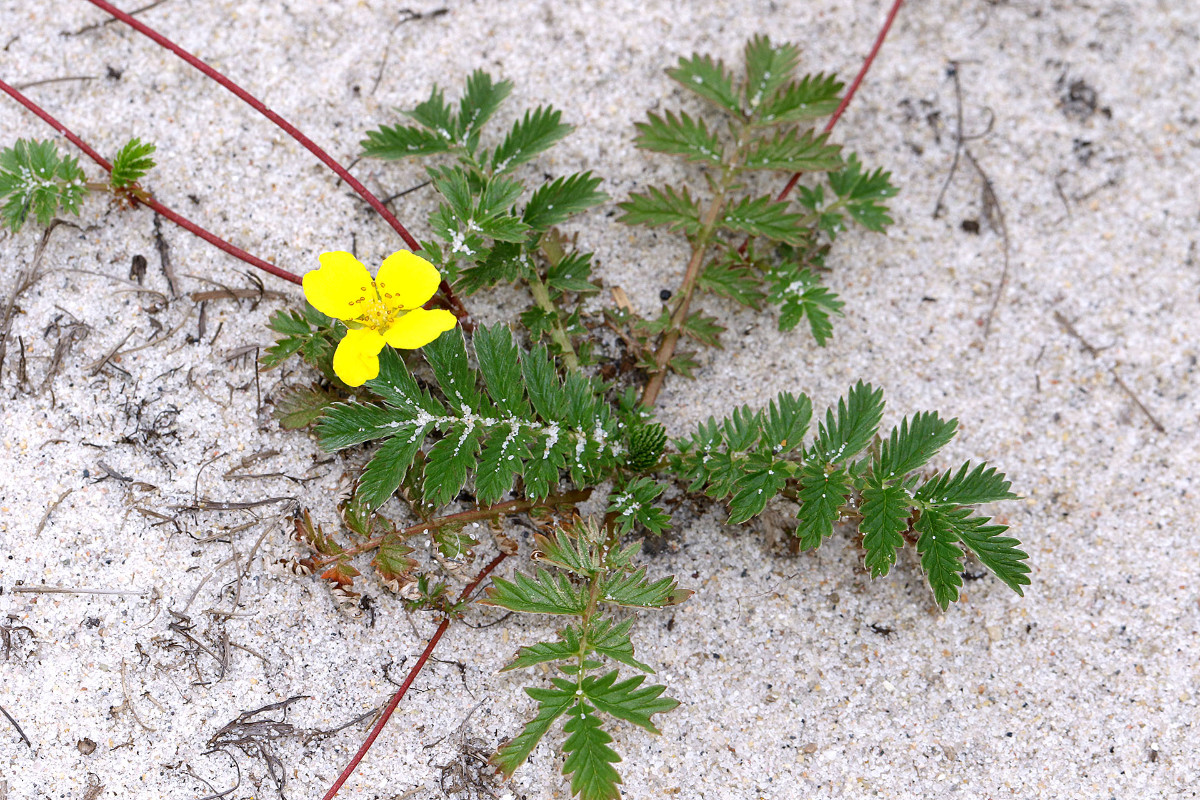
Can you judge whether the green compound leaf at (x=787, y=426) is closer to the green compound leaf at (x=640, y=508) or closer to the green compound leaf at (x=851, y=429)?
the green compound leaf at (x=851, y=429)

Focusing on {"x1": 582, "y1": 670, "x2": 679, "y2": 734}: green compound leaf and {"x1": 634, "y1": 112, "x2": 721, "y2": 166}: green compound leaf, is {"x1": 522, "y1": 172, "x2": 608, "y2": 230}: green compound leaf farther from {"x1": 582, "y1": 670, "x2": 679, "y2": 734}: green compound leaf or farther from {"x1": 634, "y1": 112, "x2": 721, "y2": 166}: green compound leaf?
{"x1": 582, "y1": 670, "x2": 679, "y2": 734}: green compound leaf

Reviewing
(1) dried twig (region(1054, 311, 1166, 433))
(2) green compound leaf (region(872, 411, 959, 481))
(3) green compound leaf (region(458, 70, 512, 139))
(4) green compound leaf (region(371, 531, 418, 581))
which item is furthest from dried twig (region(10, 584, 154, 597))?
(1) dried twig (region(1054, 311, 1166, 433))

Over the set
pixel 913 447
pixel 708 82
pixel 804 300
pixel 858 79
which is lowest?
pixel 913 447

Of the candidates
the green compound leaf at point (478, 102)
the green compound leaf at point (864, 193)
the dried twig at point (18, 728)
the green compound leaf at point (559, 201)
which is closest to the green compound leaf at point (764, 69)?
the green compound leaf at point (864, 193)

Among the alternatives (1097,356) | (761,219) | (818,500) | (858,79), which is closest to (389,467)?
(818,500)

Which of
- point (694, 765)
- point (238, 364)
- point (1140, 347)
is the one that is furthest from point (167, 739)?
point (1140, 347)

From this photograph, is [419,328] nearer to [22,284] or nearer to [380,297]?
[380,297]
